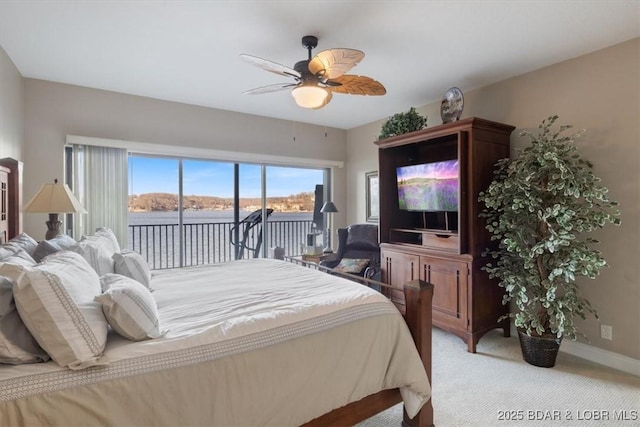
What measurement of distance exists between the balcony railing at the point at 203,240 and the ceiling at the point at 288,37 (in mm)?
2004

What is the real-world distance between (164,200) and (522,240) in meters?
4.13

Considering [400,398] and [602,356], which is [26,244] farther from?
[602,356]

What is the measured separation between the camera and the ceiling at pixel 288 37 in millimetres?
2230

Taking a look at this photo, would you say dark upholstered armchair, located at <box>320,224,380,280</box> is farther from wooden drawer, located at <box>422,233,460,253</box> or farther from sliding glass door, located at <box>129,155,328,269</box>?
wooden drawer, located at <box>422,233,460,253</box>

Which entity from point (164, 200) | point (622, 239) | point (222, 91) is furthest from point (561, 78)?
point (164, 200)

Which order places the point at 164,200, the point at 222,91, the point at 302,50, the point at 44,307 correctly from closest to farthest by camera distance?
1. the point at 44,307
2. the point at 302,50
3. the point at 222,91
4. the point at 164,200

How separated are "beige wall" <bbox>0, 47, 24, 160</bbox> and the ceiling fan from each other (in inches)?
82.6

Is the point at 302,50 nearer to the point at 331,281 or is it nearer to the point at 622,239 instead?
the point at 331,281

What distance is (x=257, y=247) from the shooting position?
520 cm

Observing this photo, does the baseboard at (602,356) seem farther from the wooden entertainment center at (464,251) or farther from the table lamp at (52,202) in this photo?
the table lamp at (52,202)

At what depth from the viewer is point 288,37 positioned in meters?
2.62

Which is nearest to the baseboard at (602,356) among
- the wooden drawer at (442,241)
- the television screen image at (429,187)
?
the wooden drawer at (442,241)

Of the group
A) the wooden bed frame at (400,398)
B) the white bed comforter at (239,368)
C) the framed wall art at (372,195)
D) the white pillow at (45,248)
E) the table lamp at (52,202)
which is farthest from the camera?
the framed wall art at (372,195)

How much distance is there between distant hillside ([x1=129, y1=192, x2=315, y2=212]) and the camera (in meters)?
4.36
